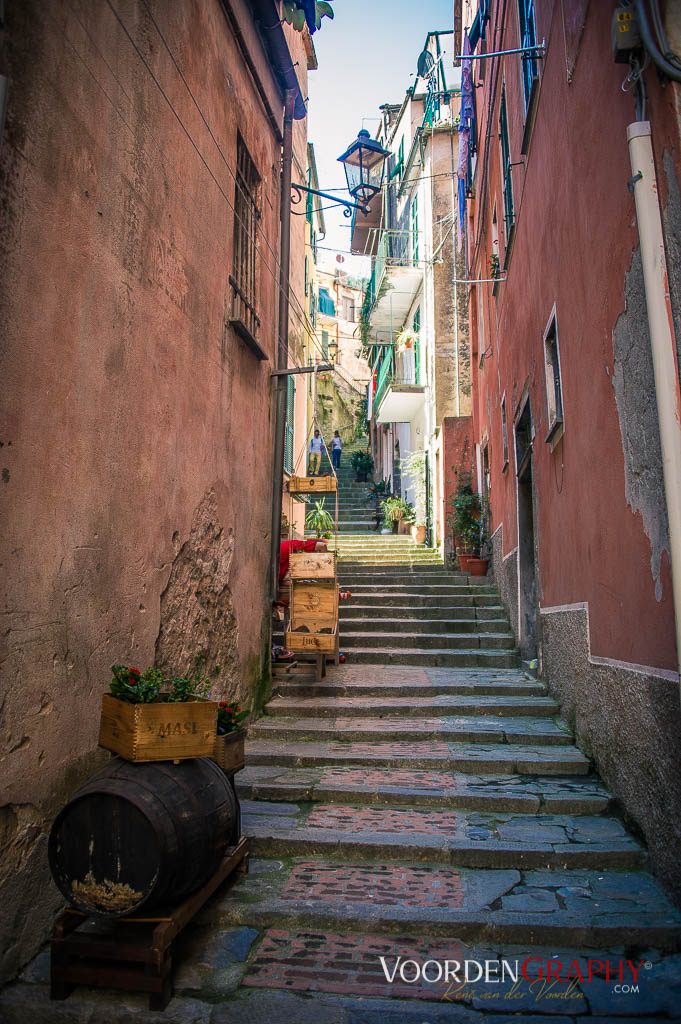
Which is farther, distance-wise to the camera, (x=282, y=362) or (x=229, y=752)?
(x=282, y=362)

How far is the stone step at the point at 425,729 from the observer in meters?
5.62

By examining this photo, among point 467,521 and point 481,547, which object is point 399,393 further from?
point 481,547

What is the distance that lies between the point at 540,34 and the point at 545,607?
5222 millimetres

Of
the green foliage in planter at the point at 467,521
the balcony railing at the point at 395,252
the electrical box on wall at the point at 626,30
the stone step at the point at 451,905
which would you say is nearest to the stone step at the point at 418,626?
the green foliage in planter at the point at 467,521

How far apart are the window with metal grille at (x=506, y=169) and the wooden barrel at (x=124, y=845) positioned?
784 centimetres

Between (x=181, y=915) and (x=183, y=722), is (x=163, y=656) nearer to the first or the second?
(x=183, y=722)

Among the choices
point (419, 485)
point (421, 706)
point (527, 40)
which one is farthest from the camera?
point (419, 485)

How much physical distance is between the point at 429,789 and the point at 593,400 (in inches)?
113

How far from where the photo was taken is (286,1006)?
2.67 m

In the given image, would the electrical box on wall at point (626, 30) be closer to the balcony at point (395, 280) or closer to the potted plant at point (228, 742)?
the potted plant at point (228, 742)

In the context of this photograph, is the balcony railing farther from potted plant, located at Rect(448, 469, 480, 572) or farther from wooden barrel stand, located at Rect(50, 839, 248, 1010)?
wooden barrel stand, located at Rect(50, 839, 248, 1010)

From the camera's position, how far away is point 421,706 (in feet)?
21.0

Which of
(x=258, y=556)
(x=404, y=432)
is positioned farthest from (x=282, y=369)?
(x=404, y=432)

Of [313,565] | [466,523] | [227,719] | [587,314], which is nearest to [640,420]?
[587,314]
